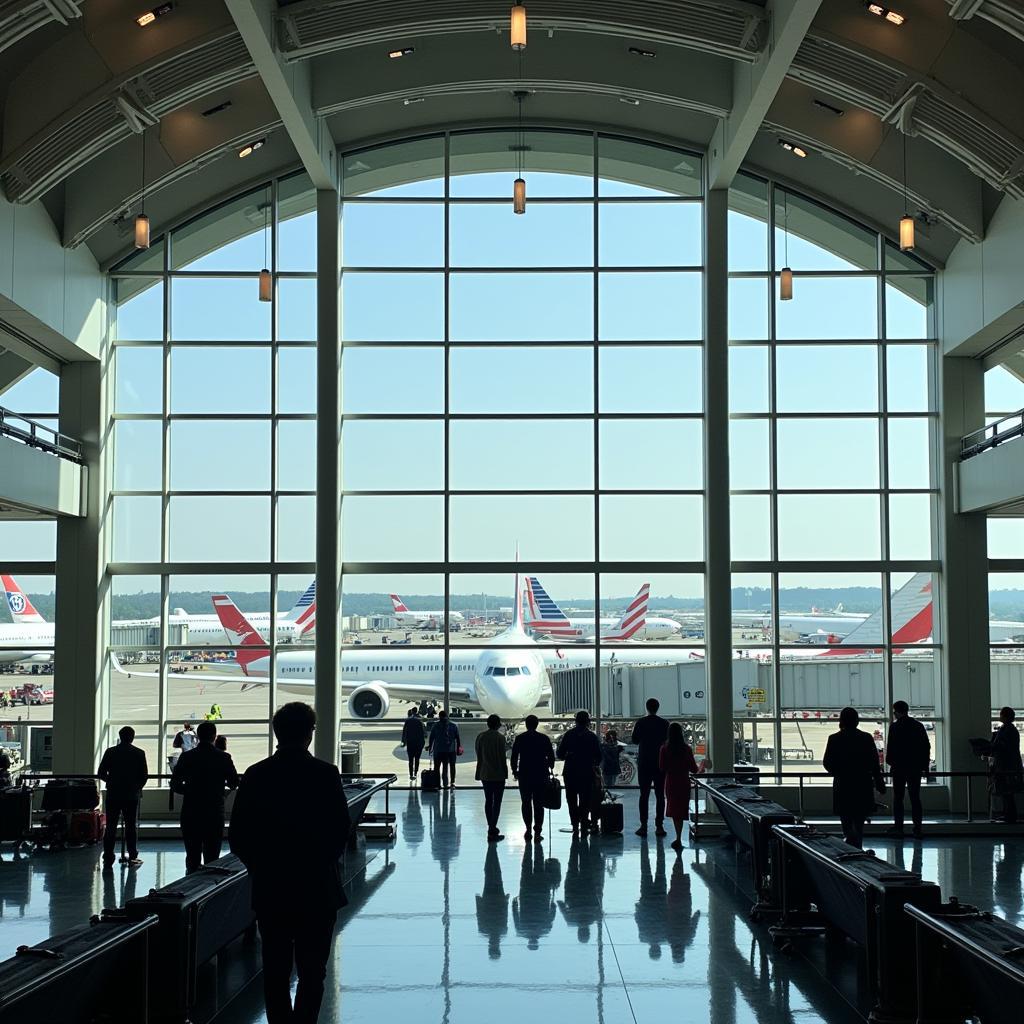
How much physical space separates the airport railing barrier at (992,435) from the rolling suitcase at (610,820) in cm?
756

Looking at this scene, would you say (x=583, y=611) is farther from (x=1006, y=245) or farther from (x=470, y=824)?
(x=1006, y=245)

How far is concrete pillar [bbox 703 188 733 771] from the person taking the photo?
18.1 metres

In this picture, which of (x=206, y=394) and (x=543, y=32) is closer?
(x=543, y=32)

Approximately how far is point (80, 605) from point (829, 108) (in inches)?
528

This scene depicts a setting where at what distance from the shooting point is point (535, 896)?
10.0 meters

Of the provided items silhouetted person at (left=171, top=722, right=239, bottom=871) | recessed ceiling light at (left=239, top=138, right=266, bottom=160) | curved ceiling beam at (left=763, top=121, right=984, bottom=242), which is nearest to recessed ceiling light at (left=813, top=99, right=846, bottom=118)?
curved ceiling beam at (left=763, top=121, right=984, bottom=242)

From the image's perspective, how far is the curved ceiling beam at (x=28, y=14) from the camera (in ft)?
36.0

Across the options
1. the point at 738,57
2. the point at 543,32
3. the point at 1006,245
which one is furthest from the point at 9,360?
the point at 1006,245

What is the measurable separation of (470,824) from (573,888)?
455cm

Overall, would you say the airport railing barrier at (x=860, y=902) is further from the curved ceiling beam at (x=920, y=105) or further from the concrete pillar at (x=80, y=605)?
the concrete pillar at (x=80, y=605)

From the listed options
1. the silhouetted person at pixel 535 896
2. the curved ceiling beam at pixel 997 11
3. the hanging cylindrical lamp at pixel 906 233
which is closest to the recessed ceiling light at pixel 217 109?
the hanging cylindrical lamp at pixel 906 233

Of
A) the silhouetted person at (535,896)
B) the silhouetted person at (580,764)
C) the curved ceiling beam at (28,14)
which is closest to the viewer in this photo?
the silhouetted person at (535,896)

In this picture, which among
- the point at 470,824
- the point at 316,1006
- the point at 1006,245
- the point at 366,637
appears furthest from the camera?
the point at 366,637

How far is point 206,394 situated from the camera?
62.6 feet
